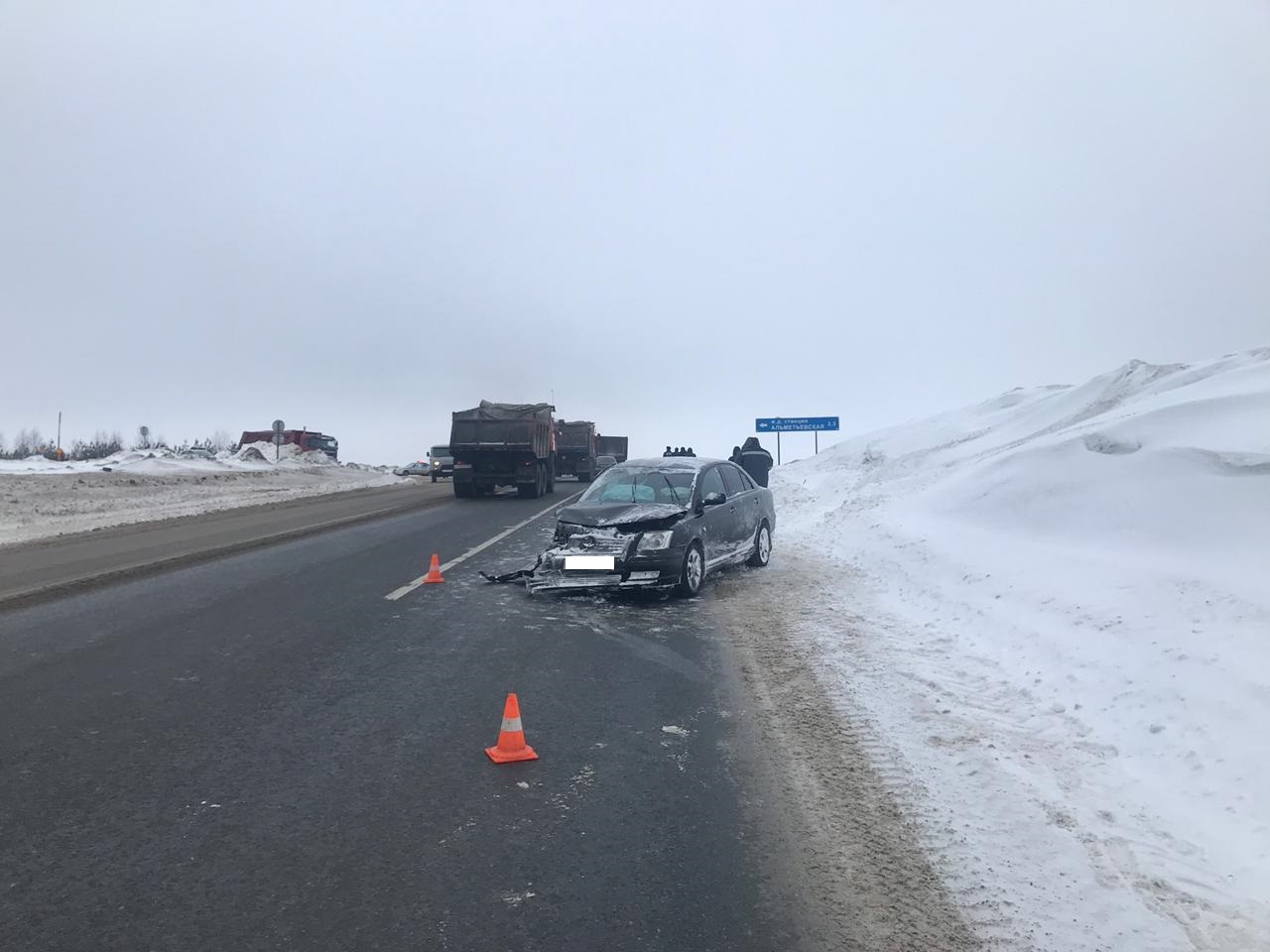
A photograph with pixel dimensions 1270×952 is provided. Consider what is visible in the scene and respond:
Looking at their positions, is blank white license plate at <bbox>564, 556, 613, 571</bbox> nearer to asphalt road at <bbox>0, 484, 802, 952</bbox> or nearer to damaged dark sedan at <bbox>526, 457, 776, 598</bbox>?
damaged dark sedan at <bbox>526, 457, 776, 598</bbox>

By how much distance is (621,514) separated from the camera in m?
10.3

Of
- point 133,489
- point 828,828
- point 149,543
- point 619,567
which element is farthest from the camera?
point 133,489

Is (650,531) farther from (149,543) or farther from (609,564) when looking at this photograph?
(149,543)

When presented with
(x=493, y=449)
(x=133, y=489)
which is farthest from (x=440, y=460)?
(x=493, y=449)

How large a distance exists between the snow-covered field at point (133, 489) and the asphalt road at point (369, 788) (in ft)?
41.0

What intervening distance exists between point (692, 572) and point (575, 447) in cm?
2934

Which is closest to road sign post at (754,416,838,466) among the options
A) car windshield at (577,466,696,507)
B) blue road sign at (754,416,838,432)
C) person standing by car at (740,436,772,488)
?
blue road sign at (754,416,838,432)

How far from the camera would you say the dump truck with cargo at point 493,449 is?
28.3m

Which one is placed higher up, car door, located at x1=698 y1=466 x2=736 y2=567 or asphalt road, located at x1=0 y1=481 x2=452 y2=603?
car door, located at x1=698 y1=466 x2=736 y2=567

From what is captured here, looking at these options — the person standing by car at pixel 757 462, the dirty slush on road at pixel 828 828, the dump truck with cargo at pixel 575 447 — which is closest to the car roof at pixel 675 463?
the dirty slush on road at pixel 828 828

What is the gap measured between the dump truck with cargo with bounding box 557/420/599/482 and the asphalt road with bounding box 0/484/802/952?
101ft

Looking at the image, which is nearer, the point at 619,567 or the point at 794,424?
the point at 619,567

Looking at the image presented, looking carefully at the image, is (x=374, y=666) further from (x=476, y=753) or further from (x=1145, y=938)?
(x=1145, y=938)

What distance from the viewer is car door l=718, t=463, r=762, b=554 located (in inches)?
475
